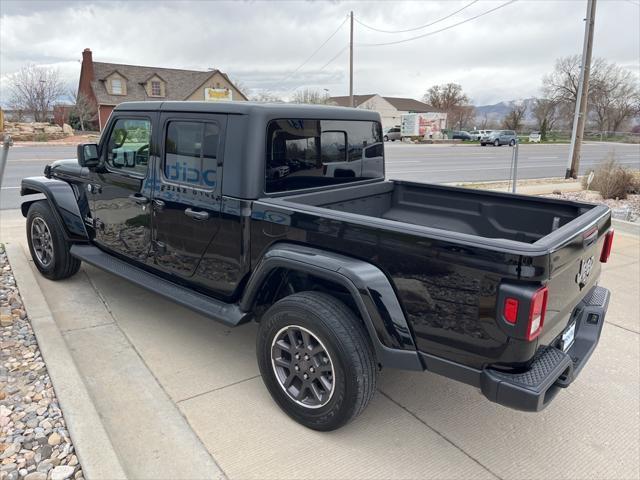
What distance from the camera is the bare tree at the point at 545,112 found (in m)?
62.2

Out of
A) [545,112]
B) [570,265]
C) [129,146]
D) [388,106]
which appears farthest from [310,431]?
[388,106]

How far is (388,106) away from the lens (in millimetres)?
86938

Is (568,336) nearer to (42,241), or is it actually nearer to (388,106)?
(42,241)

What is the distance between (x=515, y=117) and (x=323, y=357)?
7262 centimetres

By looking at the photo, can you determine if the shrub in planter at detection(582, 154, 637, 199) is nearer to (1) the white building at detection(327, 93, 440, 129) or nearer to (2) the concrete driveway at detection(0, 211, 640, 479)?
(2) the concrete driveway at detection(0, 211, 640, 479)

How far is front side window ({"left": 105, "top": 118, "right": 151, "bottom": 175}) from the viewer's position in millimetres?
3760

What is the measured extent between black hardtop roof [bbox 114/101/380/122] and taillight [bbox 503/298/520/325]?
1821 millimetres

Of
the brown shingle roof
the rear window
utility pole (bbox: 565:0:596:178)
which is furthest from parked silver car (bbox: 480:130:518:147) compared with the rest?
the rear window

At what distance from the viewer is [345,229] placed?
2590 mm

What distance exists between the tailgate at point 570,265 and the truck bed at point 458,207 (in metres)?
0.40

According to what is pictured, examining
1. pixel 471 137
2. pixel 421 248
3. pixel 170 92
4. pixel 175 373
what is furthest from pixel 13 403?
pixel 471 137

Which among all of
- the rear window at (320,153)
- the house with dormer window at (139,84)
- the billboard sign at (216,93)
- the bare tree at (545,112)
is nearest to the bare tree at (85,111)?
the house with dormer window at (139,84)

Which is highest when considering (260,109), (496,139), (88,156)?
(496,139)

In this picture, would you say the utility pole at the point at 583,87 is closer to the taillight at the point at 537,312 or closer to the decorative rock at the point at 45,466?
the taillight at the point at 537,312
